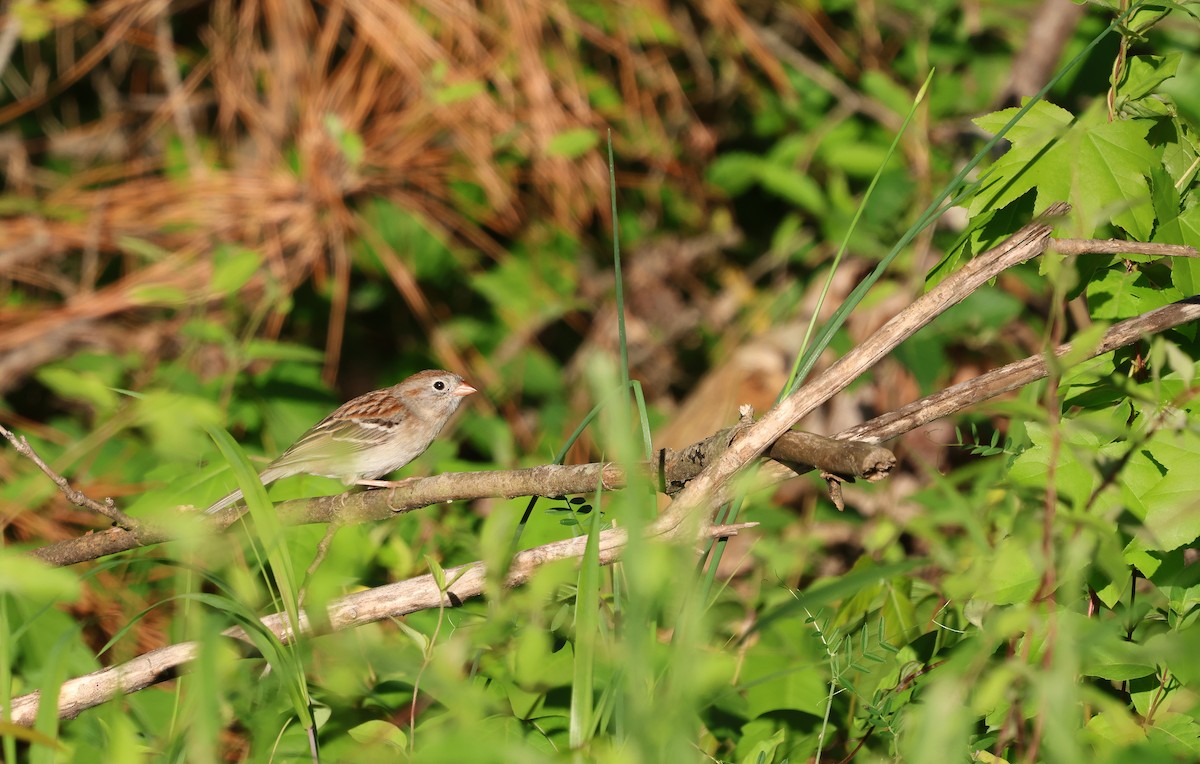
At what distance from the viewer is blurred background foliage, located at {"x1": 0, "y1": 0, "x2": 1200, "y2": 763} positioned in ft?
7.65

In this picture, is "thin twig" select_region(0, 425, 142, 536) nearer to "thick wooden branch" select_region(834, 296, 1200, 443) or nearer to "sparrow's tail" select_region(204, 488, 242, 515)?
"sparrow's tail" select_region(204, 488, 242, 515)

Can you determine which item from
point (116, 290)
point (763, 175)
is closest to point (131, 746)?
point (116, 290)

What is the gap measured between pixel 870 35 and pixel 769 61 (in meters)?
0.68

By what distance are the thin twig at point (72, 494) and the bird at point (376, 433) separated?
1.00 meters

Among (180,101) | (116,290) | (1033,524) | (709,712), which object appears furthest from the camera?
(180,101)

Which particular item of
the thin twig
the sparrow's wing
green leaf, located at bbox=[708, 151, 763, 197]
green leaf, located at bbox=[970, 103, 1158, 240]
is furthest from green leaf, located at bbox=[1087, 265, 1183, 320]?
green leaf, located at bbox=[708, 151, 763, 197]

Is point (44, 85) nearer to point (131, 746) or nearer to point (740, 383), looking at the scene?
point (740, 383)

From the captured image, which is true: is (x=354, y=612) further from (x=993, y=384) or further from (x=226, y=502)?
(x=993, y=384)

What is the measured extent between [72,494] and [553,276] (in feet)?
11.9

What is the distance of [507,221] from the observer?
17.7ft

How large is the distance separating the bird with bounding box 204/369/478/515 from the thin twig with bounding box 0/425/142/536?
3.28ft

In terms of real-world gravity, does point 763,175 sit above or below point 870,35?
below

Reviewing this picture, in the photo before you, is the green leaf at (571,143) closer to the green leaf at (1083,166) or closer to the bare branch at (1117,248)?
the green leaf at (1083,166)

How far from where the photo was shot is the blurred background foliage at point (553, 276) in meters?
2.33
